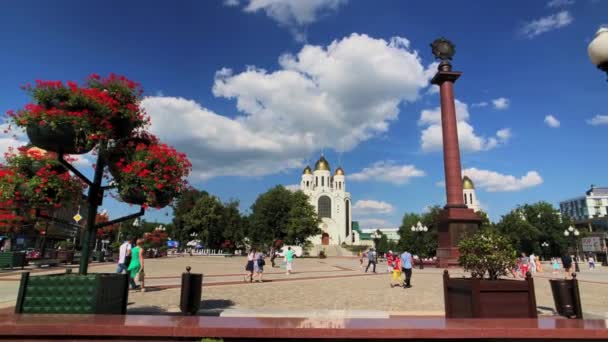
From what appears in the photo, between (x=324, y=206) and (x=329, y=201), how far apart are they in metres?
1.93

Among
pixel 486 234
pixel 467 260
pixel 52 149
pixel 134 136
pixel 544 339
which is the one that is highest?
pixel 134 136

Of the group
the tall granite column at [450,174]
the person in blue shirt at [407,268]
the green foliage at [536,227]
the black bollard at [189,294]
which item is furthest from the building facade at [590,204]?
the black bollard at [189,294]

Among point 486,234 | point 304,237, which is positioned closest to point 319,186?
point 304,237

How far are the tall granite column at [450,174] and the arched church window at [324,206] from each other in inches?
2887

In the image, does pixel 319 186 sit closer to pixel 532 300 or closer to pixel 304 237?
pixel 304 237

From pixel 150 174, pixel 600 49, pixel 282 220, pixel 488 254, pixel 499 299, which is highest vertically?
pixel 282 220

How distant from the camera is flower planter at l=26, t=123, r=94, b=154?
605cm

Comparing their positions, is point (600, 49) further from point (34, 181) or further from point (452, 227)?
point (452, 227)

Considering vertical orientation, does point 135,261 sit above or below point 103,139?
below

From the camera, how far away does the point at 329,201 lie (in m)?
100

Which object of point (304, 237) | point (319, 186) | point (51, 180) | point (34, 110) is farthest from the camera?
point (319, 186)

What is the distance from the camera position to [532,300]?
6184 mm

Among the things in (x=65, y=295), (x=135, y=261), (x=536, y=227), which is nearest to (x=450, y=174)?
(x=135, y=261)

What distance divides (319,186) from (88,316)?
98659 mm
